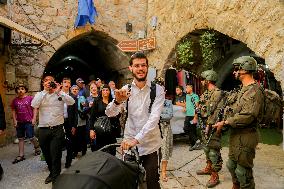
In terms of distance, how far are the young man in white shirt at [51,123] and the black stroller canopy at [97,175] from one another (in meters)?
2.94

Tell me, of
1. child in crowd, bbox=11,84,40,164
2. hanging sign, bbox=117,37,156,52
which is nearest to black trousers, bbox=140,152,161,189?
child in crowd, bbox=11,84,40,164

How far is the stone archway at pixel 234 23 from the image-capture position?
511 centimetres

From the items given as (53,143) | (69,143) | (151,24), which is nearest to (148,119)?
(53,143)

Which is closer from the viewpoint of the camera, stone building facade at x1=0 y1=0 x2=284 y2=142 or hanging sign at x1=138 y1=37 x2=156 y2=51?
stone building facade at x1=0 y1=0 x2=284 y2=142

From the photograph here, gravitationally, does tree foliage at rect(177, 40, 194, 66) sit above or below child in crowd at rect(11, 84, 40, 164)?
above

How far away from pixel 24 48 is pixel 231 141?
681 centimetres

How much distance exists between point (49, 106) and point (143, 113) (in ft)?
8.08

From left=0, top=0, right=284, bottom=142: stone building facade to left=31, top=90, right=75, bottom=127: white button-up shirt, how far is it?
3.54 meters

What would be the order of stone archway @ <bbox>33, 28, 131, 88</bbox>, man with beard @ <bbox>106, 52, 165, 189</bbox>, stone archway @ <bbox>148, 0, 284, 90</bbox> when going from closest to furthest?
man with beard @ <bbox>106, 52, 165, 189</bbox> < stone archway @ <bbox>148, 0, 284, 90</bbox> < stone archway @ <bbox>33, 28, 131, 88</bbox>

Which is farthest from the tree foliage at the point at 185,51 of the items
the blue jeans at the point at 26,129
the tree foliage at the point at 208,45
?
the blue jeans at the point at 26,129

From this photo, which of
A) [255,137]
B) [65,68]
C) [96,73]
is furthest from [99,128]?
[65,68]

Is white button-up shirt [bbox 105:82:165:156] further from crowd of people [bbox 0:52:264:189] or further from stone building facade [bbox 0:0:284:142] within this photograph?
stone building facade [bbox 0:0:284:142]

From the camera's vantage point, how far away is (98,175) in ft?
5.64

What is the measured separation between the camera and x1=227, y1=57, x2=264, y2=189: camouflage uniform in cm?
330
